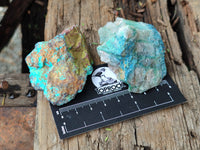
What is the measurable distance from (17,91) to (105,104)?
0.98m

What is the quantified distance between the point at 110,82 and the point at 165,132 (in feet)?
2.34

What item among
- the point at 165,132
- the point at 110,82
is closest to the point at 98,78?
the point at 110,82

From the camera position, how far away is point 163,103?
6.58 feet

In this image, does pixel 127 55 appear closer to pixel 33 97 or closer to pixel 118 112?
pixel 118 112

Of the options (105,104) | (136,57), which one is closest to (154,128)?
(105,104)

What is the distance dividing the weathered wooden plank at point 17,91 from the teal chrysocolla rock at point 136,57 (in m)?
0.89

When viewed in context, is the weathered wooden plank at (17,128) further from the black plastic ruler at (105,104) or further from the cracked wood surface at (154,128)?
the black plastic ruler at (105,104)

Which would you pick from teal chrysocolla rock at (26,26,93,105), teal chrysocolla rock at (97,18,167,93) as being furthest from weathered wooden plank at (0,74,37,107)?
teal chrysocolla rock at (97,18,167,93)

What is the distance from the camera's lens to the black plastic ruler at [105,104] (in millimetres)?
1900

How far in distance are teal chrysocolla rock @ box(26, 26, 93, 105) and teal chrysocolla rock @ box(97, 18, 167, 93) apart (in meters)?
0.31

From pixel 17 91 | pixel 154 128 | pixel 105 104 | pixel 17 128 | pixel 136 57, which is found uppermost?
pixel 136 57

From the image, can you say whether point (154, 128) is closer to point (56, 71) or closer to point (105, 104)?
point (105, 104)

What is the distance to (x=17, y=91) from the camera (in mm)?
2227

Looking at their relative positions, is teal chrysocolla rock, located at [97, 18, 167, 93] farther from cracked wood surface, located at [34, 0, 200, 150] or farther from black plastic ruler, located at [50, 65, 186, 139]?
cracked wood surface, located at [34, 0, 200, 150]
